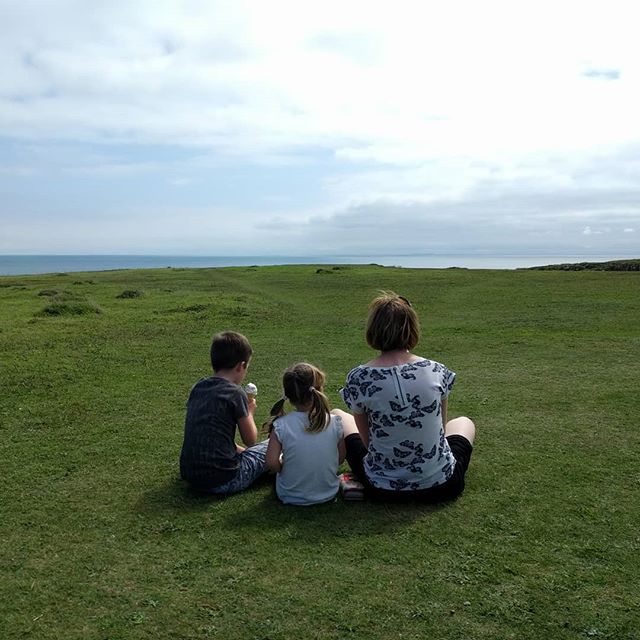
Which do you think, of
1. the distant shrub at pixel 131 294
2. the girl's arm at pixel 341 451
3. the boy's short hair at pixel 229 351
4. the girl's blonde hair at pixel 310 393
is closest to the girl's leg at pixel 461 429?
the girl's arm at pixel 341 451

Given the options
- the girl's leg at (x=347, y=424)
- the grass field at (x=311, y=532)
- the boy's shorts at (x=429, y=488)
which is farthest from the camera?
the girl's leg at (x=347, y=424)

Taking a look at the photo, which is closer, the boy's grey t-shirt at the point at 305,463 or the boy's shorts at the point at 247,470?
the boy's grey t-shirt at the point at 305,463

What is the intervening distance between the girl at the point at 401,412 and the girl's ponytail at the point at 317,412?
0.21 meters

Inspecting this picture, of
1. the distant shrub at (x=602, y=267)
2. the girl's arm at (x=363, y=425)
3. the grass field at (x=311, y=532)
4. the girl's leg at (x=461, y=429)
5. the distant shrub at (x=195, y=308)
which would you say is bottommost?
the grass field at (x=311, y=532)

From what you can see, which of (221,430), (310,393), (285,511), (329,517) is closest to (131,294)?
(221,430)

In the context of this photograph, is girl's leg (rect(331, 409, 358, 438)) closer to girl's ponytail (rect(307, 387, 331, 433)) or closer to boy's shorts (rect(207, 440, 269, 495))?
girl's ponytail (rect(307, 387, 331, 433))

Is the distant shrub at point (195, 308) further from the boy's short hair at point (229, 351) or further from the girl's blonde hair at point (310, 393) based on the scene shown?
the girl's blonde hair at point (310, 393)

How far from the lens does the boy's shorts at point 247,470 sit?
18.0 feet

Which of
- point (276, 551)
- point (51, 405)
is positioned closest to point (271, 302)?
point (51, 405)

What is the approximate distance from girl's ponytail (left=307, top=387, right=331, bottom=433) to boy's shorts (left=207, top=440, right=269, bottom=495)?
28.1 inches

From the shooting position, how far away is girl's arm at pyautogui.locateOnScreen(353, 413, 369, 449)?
17.3ft

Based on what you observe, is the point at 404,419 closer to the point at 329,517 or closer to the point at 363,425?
the point at 363,425

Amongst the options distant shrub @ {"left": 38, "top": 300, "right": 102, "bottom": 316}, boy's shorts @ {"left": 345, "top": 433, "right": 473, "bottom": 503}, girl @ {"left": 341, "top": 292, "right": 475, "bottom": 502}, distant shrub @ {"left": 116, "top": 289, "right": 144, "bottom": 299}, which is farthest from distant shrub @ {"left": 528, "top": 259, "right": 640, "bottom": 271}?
girl @ {"left": 341, "top": 292, "right": 475, "bottom": 502}

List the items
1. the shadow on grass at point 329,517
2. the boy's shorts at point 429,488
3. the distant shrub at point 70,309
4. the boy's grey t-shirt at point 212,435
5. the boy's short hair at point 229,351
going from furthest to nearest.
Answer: the distant shrub at point 70,309 < the boy's short hair at point 229,351 < the boy's grey t-shirt at point 212,435 < the boy's shorts at point 429,488 < the shadow on grass at point 329,517
